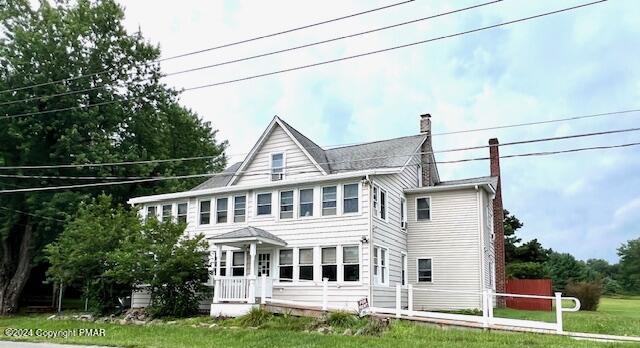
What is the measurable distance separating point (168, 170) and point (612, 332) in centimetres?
2367

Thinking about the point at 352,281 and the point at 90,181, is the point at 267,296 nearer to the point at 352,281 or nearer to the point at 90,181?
the point at 352,281

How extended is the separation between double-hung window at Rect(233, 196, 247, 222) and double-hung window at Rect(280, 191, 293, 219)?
1828 mm

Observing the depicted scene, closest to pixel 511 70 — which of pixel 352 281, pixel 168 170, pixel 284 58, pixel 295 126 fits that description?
pixel 284 58

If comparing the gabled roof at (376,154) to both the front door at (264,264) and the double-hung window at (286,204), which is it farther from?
the front door at (264,264)

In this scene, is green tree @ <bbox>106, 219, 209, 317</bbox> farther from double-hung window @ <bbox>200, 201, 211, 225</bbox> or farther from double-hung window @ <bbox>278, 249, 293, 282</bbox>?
double-hung window @ <bbox>278, 249, 293, 282</bbox>

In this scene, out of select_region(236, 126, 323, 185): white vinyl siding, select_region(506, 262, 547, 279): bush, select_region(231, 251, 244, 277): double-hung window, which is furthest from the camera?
select_region(506, 262, 547, 279): bush

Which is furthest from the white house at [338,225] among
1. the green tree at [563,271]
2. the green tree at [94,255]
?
the green tree at [563,271]

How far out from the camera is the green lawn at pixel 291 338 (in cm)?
1259

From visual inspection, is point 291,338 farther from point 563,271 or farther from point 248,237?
point 563,271

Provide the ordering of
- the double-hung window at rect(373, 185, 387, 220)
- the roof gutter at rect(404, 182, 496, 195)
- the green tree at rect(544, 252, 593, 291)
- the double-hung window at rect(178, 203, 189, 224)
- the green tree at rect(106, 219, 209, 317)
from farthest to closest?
1. the green tree at rect(544, 252, 593, 291)
2. the double-hung window at rect(178, 203, 189, 224)
3. the roof gutter at rect(404, 182, 496, 195)
4. the double-hung window at rect(373, 185, 387, 220)
5. the green tree at rect(106, 219, 209, 317)

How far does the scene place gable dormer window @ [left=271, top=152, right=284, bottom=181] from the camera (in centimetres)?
2289

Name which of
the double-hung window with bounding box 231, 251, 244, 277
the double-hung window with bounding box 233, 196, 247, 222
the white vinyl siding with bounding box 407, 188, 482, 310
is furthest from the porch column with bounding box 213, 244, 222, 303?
the white vinyl siding with bounding box 407, 188, 482, 310

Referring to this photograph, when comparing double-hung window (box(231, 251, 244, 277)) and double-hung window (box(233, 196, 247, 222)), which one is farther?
double-hung window (box(233, 196, 247, 222))

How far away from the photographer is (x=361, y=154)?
24.3m
